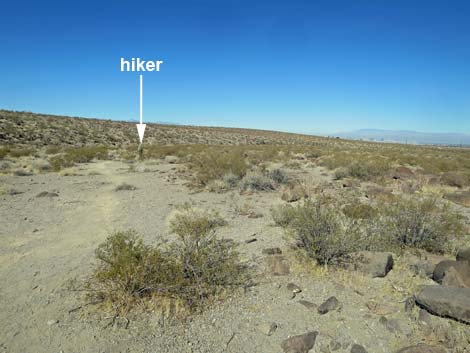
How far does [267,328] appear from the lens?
371 centimetres

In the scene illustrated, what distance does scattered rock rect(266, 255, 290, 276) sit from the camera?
16.7 ft

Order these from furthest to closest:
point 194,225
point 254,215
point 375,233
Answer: point 254,215 < point 375,233 < point 194,225

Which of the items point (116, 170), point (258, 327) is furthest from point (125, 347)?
point (116, 170)

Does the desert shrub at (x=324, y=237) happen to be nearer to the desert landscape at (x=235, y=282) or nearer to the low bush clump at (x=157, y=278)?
the desert landscape at (x=235, y=282)

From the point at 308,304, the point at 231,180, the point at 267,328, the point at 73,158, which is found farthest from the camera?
the point at 73,158

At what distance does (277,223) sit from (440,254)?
3.29 metres

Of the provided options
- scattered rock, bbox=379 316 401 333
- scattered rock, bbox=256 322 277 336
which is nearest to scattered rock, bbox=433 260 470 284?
scattered rock, bbox=379 316 401 333

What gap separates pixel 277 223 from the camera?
757 cm

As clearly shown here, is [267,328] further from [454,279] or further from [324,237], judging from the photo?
[454,279]

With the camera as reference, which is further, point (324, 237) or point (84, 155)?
point (84, 155)

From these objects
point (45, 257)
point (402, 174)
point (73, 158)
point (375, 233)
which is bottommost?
point (45, 257)

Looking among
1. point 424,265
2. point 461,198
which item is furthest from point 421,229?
point 461,198

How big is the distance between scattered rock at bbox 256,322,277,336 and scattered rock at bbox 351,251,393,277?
2.01 metres

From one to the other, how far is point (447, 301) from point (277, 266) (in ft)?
7.63
